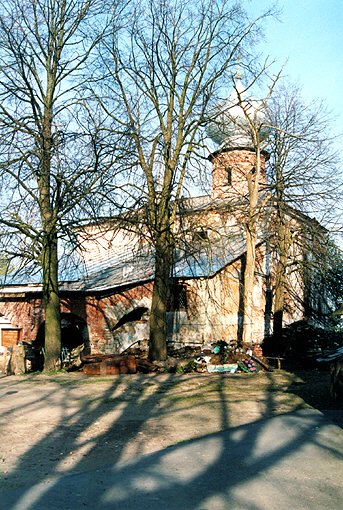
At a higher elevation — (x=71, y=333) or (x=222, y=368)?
(x=71, y=333)

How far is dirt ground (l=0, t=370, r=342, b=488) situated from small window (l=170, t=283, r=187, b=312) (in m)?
8.35

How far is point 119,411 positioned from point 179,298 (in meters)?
14.5

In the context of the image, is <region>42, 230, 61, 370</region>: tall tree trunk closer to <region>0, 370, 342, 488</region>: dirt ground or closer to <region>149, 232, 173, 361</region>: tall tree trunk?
<region>0, 370, 342, 488</region>: dirt ground

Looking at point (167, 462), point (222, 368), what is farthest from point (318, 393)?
point (167, 462)

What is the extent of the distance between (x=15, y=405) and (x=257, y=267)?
17880mm

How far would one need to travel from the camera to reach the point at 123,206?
64.1 ft

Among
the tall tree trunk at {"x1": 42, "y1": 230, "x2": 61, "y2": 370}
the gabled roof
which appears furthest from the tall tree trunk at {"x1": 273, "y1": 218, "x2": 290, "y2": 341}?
the tall tree trunk at {"x1": 42, "y1": 230, "x2": 61, "y2": 370}

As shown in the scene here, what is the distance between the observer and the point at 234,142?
2905cm

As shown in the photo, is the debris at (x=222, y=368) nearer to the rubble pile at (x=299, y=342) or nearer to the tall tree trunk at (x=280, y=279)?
the rubble pile at (x=299, y=342)

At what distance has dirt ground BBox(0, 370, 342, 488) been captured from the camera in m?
8.14

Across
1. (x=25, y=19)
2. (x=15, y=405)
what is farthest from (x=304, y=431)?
(x=25, y=19)

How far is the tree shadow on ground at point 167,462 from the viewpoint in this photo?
6.22 meters

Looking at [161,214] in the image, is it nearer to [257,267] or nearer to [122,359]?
[122,359]

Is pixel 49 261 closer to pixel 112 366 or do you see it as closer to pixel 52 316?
pixel 52 316
